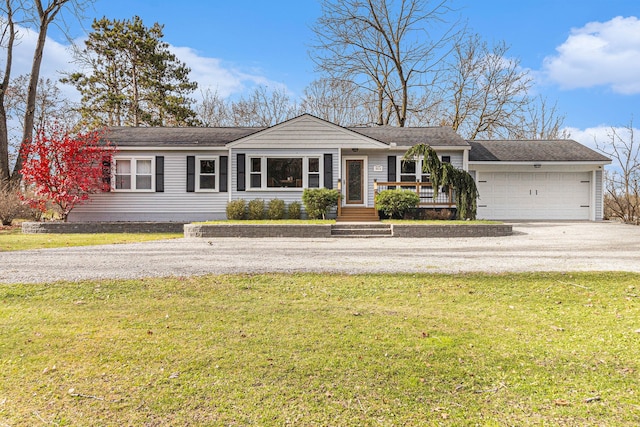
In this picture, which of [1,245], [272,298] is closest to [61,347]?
[272,298]

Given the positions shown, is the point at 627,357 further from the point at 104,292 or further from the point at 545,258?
the point at 104,292

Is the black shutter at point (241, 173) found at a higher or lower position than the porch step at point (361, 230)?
higher

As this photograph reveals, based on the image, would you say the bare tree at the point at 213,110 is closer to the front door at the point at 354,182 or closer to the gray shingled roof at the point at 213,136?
the gray shingled roof at the point at 213,136

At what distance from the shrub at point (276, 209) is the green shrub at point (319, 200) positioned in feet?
3.07

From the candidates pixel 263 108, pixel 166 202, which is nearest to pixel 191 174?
pixel 166 202

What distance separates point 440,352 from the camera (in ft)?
10.5

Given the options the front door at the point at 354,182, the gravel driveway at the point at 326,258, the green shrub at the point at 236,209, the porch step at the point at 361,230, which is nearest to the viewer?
the gravel driveway at the point at 326,258

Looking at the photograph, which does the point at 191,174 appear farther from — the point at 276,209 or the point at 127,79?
the point at 127,79

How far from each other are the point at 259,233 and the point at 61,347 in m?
8.36

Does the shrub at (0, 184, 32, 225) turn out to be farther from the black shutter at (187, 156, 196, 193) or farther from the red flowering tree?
the black shutter at (187, 156, 196, 193)

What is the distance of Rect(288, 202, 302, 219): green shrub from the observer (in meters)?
15.1

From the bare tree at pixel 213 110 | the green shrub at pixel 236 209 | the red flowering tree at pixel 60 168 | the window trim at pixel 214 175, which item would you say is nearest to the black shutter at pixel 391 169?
the green shrub at pixel 236 209

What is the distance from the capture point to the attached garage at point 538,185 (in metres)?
17.3

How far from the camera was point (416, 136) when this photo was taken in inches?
676
